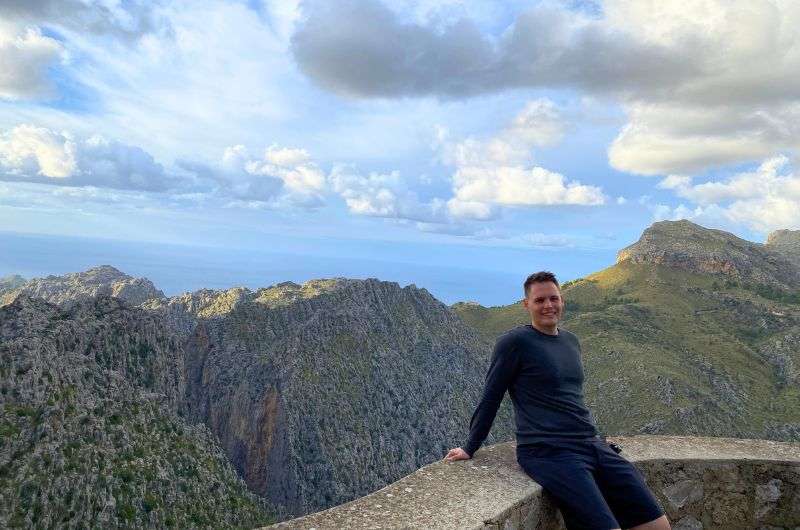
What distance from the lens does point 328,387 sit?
11481 cm

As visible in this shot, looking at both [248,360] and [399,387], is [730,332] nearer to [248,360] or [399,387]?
[399,387]

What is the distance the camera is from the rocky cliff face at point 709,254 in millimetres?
159375

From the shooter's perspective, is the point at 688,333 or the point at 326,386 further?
the point at 688,333

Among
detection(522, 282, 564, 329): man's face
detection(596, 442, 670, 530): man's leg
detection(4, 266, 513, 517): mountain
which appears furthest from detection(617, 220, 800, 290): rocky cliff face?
detection(596, 442, 670, 530): man's leg

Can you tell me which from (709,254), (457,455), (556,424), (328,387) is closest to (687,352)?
(709,254)

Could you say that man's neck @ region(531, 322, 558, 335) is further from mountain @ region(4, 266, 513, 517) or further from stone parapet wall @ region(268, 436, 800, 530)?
mountain @ region(4, 266, 513, 517)

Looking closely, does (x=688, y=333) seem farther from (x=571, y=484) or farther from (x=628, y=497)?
(x=571, y=484)

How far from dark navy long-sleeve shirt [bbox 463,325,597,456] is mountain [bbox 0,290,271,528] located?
49601mm

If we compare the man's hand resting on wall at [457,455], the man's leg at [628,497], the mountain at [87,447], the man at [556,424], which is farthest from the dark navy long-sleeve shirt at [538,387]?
the mountain at [87,447]

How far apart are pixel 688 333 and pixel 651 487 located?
123m

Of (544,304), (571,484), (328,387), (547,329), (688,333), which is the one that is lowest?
(328,387)

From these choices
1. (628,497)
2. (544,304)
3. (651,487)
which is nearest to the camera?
(628,497)

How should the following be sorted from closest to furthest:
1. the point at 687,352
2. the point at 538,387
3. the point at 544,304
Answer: the point at 538,387
the point at 544,304
the point at 687,352

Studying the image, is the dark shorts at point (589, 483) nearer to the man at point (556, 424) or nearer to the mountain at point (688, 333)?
the man at point (556, 424)
